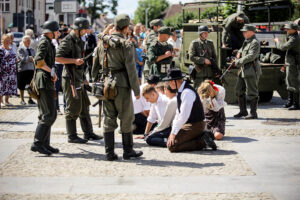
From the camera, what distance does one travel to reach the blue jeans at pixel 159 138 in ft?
28.2

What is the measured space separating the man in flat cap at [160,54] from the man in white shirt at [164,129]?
2.17 metres

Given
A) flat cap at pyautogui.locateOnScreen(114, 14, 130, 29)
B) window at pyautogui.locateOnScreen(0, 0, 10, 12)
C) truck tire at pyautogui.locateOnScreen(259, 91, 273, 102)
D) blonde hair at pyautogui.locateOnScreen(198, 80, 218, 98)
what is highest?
window at pyautogui.locateOnScreen(0, 0, 10, 12)

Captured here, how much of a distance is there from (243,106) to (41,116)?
5.17 meters

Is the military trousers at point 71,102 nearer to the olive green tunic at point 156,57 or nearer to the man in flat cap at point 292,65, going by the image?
the olive green tunic at point 156,57

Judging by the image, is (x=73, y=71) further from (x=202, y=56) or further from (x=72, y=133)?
(x=202, y=56)

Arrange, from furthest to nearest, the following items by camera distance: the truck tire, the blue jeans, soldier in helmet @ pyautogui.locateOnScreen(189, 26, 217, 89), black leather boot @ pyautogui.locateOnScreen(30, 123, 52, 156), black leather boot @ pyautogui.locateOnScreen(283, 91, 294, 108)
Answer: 1. the truck tire
2. black leather boot @ pyautogui.locateOnScreen(283, 91, 294, 108)
3. soldier in helmet @ pyautogui.locateOnScreen(189, 26, 217, 89)
4. the blue jeans
5. black leather boot @ pyautogui.locateOnScreen(30, 123, 52, 156)

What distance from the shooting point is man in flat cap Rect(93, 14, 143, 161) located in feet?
24.0

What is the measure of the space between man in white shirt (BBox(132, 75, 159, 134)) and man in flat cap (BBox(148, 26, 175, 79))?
27.6 inches

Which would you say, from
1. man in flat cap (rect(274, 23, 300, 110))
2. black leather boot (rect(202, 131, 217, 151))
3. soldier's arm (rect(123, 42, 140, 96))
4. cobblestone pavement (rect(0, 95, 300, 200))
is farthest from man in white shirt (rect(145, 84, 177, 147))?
man in flat cap (rect(274, 23, 300, 110))

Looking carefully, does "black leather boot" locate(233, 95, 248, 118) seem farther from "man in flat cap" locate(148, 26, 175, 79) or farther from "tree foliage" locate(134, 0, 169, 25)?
"tree foliage" locate(134, 0, 169, 25)

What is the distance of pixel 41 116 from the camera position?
7.96 meters

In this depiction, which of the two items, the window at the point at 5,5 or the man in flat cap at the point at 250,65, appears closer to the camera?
the man in flat cap at the point at 250,65

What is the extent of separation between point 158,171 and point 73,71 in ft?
8.40

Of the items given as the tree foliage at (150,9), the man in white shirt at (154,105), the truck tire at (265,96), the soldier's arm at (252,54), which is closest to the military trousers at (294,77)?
the truck tire at (265,96)
